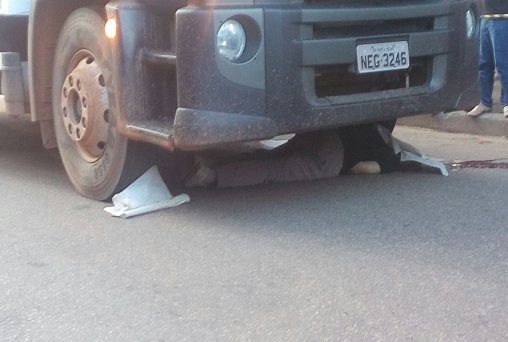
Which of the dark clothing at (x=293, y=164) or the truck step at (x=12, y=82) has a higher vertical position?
the truck step at (x=12, y=82)

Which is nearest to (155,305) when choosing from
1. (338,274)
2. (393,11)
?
(338,274)

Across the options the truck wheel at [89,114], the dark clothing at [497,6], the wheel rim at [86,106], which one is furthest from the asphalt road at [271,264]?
the dark clothing at [497,6]

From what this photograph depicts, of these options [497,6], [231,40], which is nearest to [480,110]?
[497,6]

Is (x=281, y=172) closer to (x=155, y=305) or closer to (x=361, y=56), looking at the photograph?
(x=361, y=56)

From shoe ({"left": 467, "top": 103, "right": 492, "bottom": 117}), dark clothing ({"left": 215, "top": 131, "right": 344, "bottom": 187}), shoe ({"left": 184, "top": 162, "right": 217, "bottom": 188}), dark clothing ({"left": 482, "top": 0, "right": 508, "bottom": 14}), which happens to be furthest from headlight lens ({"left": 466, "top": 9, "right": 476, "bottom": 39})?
shoe ({"left": 467, "top": 103, "right": 492, "bottom": 117})

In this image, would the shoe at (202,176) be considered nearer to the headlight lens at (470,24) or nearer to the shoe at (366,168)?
the shoe at (366,168)

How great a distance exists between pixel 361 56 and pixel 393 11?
1.00 feet

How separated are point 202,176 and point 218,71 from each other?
1185 millimetres

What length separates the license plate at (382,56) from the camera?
14.7 ft

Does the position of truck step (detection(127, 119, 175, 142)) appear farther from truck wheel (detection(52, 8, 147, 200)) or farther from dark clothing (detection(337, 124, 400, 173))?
dark clothing (detection(337, 124, 400, 173))

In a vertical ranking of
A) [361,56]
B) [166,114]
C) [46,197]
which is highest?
[361,56]

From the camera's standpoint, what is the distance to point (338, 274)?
3.68 metres

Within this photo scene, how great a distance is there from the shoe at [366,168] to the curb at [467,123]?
143cm

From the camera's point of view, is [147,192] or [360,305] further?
[147,192]
